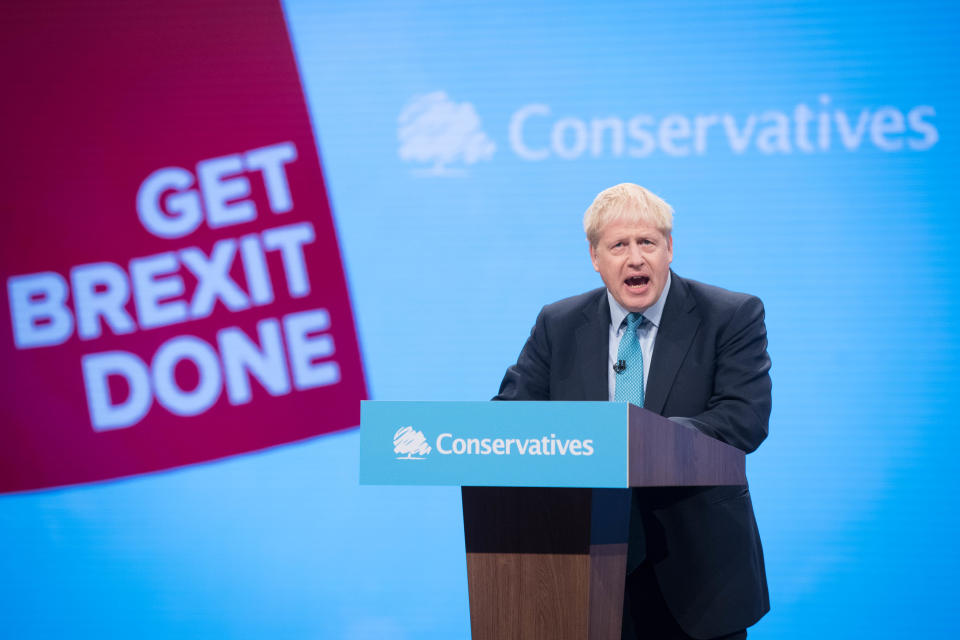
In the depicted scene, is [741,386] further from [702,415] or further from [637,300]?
[637,300]

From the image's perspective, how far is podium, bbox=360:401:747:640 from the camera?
1409mm

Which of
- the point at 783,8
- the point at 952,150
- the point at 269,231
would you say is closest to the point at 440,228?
the point at 269,231

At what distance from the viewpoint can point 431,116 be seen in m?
4.07

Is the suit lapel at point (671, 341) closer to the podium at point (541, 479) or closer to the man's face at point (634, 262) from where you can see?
the man's face at point (634, 262)

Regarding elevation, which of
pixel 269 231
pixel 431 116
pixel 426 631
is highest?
pixel 431 116

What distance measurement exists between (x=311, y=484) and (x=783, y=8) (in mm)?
2640

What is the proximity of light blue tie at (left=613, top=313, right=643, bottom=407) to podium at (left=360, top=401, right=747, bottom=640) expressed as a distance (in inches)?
10.9

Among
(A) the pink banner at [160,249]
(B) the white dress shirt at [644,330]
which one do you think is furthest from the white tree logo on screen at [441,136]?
(B) the white dress shirt at [644,330]

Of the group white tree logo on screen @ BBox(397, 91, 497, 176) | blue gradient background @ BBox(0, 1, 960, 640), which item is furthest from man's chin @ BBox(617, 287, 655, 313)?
white tree logo on screen @ BBox(397, 91, 497, 176)

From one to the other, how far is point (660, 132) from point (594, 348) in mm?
1920

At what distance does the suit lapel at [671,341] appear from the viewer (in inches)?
83.0

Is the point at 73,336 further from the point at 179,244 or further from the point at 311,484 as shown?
the point at 311,484

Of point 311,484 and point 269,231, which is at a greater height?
point 269,231

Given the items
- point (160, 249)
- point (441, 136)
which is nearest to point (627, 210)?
point (441, 136)
